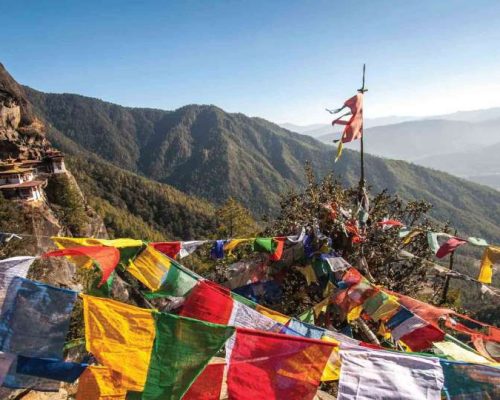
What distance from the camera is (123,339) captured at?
5703mm

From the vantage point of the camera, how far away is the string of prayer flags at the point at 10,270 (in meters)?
6.51

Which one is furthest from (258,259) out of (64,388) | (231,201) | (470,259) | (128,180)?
(470,259)

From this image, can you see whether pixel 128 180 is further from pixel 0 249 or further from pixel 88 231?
pixel 0 249

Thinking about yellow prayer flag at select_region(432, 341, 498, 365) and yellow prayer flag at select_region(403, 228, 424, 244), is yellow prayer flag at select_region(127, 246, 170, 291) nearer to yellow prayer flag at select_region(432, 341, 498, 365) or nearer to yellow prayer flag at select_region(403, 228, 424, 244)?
yellow prayer flag at select_region(432, 341, 498, 365)

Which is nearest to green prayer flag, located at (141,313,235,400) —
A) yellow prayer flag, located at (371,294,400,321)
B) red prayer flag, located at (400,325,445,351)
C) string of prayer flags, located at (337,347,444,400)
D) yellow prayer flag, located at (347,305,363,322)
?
string of prayer flags, located at (337,347,444,400)

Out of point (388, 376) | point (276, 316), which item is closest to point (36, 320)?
point (276, 316)

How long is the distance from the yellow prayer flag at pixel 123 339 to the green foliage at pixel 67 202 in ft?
148

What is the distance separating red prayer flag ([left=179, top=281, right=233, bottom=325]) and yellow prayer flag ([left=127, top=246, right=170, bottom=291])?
3.15 ft

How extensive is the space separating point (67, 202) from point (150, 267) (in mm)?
47499

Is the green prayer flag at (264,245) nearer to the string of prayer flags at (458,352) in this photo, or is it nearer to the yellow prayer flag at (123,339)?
the string of prayer flags at (458,352)

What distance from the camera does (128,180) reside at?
14000 cm

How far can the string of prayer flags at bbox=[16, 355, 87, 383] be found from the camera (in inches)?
251

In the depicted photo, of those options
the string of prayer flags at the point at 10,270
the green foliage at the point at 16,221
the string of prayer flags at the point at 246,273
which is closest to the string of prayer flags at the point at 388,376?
the string of prayer flags at the point at 10,270

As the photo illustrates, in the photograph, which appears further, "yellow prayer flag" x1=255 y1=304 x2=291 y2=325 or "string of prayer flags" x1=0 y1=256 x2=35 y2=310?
"yellow prayer flag" x1=255 y1=304 x2=291 y2=325
